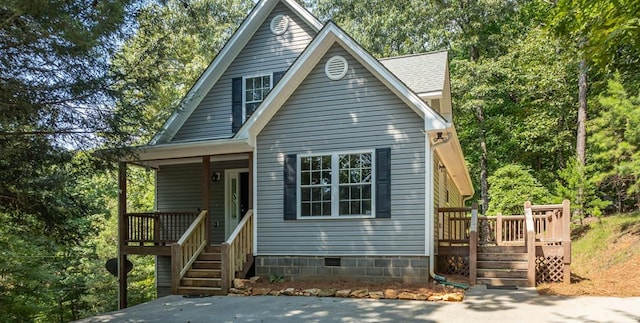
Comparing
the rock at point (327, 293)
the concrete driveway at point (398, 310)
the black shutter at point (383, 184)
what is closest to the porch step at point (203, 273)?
the concrete driveway at point (398, 310)

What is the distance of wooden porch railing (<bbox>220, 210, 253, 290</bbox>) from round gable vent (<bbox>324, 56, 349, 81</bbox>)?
3382 mm

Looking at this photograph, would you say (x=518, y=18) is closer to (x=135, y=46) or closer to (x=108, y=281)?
(x=135, y=46)

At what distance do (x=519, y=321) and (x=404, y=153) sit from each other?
3800mm

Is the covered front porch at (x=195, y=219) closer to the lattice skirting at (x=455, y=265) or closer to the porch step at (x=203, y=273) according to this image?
the porch step at (x=203, y=273)

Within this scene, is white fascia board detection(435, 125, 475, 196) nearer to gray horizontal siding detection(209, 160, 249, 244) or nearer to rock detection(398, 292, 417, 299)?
rock detection(398, 292, 417, 299)

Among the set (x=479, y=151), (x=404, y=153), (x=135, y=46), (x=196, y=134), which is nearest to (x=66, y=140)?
(x=135, y=46)

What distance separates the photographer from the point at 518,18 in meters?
22.5

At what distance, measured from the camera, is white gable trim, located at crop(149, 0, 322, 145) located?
11.3 meters

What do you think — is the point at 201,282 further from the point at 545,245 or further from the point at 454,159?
the point at 454,159

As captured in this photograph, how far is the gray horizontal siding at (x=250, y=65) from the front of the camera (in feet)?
37.4

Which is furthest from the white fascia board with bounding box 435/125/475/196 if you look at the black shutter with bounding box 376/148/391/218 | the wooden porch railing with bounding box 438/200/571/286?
the wooden porch railing with bounding box 438/200/571/286

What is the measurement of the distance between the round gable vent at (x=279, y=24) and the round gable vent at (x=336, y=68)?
9.07 feet

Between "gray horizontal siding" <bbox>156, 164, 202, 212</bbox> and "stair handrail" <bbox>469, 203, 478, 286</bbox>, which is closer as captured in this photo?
"stair handrail" <bbox>469, 203, 478, 286</bbox>

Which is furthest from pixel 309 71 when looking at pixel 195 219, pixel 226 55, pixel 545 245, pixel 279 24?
pixel 545 245
